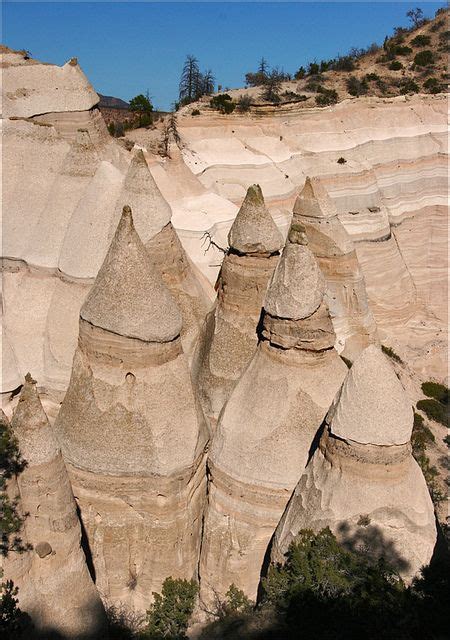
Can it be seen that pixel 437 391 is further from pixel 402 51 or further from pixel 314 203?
pixel 402 51

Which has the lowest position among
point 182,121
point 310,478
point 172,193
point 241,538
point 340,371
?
point 241,538

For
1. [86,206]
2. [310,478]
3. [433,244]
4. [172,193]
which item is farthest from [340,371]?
[433,244]

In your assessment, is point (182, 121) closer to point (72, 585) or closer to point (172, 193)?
point (172, 193)

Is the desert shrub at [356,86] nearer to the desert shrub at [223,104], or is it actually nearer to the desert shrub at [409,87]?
the desert shrub at [409,87]

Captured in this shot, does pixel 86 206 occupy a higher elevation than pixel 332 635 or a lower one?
higher

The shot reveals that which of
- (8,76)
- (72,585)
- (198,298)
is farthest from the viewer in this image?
(8,76)

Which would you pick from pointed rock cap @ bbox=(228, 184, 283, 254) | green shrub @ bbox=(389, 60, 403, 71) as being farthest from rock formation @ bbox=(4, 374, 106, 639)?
green shrub @ bbox=(389, 60, 403, 71)

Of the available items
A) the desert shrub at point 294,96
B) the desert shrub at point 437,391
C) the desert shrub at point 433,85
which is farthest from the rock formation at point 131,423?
the desert shrub at point 433,85
